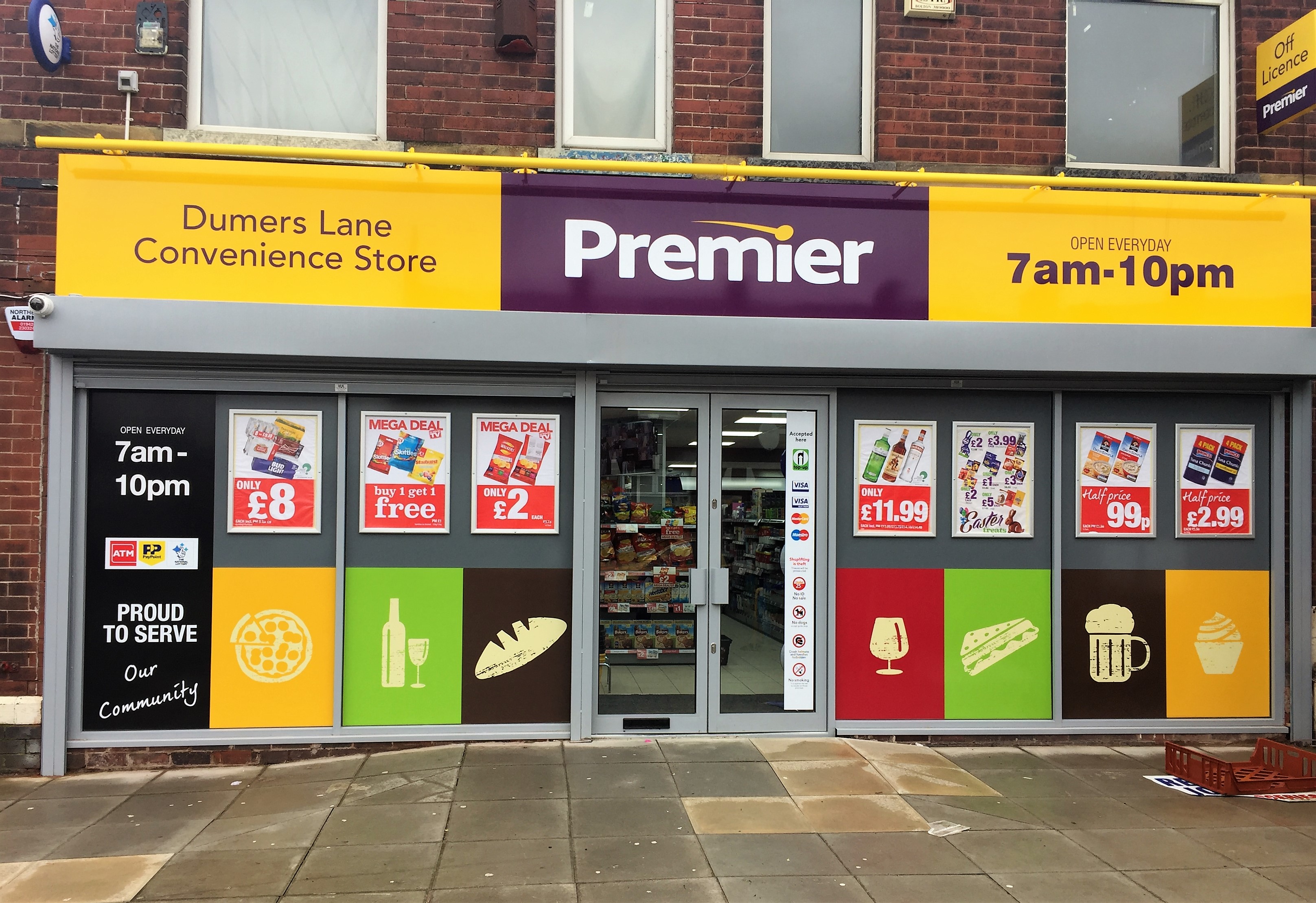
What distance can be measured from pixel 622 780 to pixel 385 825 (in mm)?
1491

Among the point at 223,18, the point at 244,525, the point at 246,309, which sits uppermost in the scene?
the point at 223,18

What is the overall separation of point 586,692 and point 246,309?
3.56m

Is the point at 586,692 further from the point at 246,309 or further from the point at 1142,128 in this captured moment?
the point at 1142,128

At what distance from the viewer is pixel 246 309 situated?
626cm

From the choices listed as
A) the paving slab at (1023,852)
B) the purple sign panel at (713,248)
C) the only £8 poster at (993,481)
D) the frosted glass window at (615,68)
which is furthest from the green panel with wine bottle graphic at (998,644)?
the frosted glass window at (615,68)

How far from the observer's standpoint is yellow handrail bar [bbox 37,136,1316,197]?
635 cm

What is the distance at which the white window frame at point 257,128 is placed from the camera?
6.79m

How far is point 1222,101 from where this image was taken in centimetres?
757

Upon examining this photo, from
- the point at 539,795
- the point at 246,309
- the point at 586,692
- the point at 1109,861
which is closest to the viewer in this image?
the point at 1109,861

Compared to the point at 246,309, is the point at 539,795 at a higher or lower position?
lower

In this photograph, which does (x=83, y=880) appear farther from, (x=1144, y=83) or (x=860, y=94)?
(x=1144, y=83)

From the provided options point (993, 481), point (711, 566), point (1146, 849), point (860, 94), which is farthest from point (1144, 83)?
point (1146, 849)

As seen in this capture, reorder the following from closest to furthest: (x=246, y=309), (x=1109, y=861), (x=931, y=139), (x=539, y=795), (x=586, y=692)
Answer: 1. (x=1109, y=861)
2. (x=539, y=795)
3. (x=246, y=309)
4. (x=586, y=692)
5. (x=931, y=139)

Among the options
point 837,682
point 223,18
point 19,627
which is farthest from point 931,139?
point 19,627
